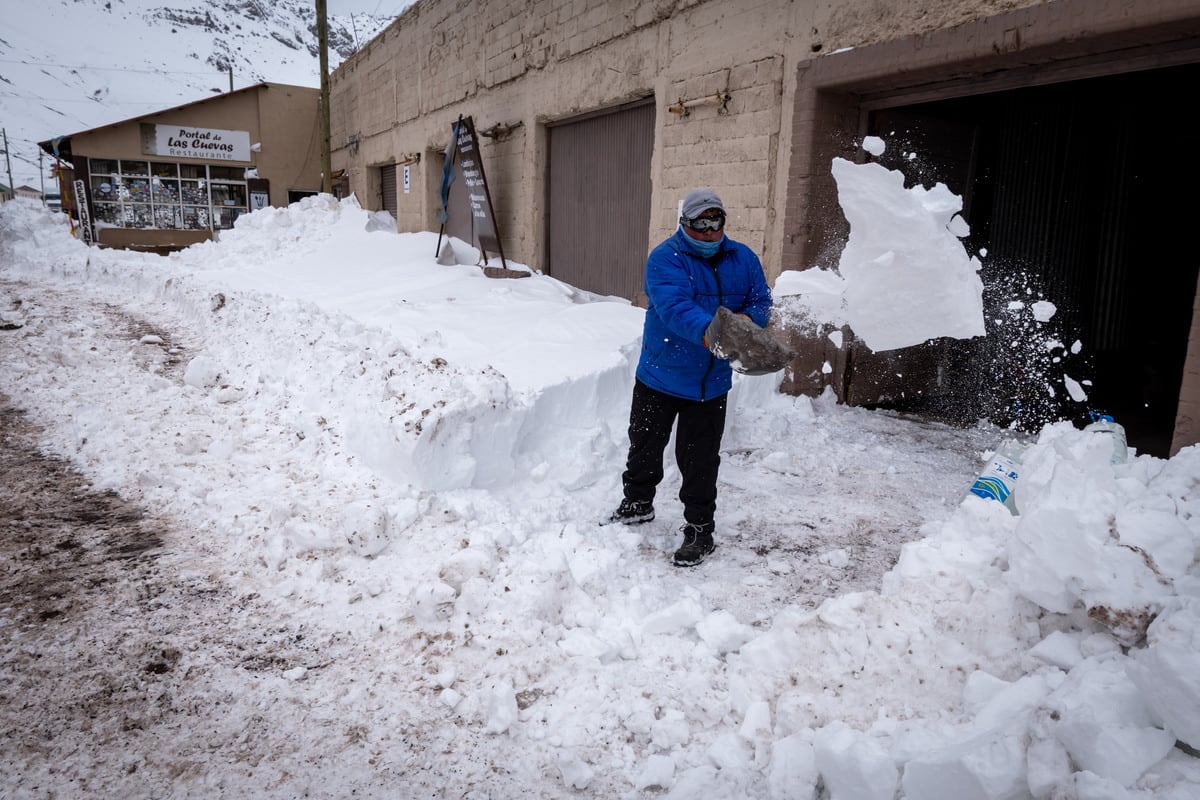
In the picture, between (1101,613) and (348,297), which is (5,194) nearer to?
(348,297)

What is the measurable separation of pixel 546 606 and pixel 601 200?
6.63 meters

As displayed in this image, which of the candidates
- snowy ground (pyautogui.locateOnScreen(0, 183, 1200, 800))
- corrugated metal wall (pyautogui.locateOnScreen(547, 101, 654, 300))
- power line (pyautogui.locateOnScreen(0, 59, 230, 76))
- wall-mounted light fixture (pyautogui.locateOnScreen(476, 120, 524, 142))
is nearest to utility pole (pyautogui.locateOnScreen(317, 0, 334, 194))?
wall-mounted light fixture (pyautogui.locateOnScreen(476, 120, 524, 142))

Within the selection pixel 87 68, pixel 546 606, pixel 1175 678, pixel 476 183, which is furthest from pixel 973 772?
pixel 87 68

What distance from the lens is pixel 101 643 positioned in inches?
101

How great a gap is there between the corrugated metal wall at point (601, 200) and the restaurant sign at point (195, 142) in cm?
1532

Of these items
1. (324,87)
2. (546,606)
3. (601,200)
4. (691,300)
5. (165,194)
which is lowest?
(546,606)

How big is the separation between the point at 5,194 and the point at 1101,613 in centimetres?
6951

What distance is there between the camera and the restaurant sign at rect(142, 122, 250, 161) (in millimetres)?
19641

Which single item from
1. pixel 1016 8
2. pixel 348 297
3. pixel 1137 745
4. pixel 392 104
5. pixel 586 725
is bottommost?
pixel 586 725

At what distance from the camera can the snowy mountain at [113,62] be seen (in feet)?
420

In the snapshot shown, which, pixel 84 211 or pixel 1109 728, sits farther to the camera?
pixel 84 211

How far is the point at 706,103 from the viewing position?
641 centimetres

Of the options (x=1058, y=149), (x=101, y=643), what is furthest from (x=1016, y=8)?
(x=101, y=643)

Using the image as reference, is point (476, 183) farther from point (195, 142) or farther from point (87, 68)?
point (87, 68)
